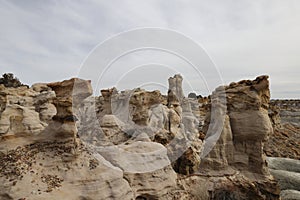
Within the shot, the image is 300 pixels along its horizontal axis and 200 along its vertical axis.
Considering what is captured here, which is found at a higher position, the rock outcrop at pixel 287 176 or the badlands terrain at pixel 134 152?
the badlands terrain at pixel 134 152

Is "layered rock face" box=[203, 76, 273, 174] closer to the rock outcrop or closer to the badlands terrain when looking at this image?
the badlands terrain

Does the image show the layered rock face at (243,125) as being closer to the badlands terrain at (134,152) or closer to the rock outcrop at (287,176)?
the badlands terrain at (134,152)

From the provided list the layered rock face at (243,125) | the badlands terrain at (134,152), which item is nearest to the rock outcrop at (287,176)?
the badlands terrain at (134,152)

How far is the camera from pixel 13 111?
882 cm

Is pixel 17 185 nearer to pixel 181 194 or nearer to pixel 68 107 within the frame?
pixel 68 107

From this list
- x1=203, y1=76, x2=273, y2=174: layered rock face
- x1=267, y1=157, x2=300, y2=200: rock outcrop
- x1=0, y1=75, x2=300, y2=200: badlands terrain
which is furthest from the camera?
x1=267, y1=157, x2=300, y2=200: rock outcrop

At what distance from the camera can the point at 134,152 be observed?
9.96 metres

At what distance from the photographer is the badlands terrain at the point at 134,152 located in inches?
293

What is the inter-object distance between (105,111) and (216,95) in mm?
14571

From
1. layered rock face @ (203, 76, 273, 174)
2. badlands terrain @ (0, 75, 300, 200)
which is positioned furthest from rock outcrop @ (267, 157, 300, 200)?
layered rock face @ (203, 76, 273, 174)

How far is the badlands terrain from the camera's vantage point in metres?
7.45

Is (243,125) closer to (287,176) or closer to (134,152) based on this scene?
(287,176)

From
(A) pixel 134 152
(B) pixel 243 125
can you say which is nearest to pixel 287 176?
(B) pixel 243 125

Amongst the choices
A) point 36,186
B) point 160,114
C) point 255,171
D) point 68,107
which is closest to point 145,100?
point 160,114
